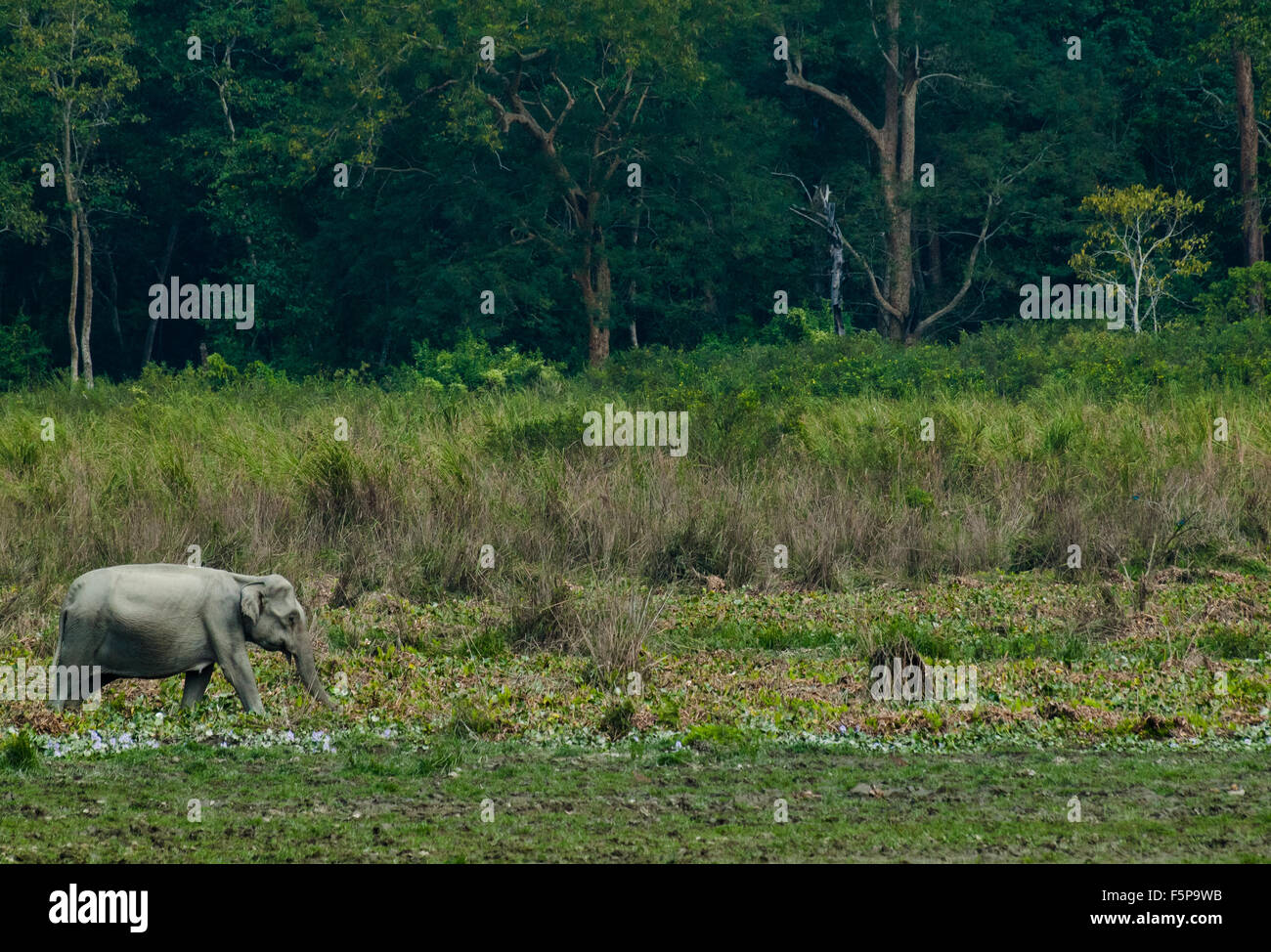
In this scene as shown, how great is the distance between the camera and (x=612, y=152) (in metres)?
32.3

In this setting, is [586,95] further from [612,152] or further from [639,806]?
[639,806]

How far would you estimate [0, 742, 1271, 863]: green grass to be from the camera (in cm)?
609

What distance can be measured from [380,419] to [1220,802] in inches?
441

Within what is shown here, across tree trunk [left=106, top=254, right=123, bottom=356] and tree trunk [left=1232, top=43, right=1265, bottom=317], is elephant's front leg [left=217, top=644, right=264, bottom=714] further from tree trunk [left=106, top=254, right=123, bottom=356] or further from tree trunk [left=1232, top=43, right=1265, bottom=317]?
tree trunk [left=106, top=254, right=123, bottom=356]

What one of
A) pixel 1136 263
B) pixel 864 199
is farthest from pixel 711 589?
pixel 864 199

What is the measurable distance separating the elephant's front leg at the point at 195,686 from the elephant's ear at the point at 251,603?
1.24 ft

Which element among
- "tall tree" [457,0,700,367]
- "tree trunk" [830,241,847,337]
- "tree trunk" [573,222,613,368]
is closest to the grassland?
"tall tree" [457,0,700,367]

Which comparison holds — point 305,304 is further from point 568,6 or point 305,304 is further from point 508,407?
point 508,407

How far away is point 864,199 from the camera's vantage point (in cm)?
3328

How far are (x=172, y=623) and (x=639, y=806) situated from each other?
2.62m

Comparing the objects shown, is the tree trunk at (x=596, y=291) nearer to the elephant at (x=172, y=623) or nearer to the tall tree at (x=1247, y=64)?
the tall tree at (x=1247, y=64)

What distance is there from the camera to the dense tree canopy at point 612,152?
30734 millimetres

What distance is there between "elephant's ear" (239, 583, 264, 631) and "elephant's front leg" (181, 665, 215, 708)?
0.38m

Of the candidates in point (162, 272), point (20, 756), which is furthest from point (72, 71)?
point (20, 756)
